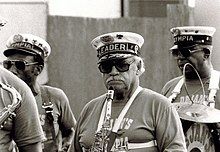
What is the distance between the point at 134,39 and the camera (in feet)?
24.1

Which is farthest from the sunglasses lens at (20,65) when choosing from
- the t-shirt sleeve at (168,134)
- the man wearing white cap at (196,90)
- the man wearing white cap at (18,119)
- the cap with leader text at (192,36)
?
the man wearing white cap at (18,119)

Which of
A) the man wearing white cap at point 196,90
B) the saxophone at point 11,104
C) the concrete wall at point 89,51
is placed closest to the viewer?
the saxophone at point 11,104

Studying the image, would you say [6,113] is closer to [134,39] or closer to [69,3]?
[134,39]

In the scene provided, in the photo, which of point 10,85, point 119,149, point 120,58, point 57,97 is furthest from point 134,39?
point 57,97

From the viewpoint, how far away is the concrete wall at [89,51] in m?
12.6

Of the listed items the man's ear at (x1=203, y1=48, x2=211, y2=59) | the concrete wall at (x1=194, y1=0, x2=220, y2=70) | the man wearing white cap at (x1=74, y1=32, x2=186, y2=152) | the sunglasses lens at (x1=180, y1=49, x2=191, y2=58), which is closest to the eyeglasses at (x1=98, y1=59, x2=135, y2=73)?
the man wearing white cap at (x1=74, y1=32, x2=186, y2=152)

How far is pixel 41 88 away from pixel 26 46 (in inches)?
20.9

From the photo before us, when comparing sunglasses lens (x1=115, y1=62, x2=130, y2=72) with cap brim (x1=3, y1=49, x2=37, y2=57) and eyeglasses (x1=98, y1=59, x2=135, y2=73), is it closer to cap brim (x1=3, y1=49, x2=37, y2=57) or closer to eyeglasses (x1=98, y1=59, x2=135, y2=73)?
eyeglasses (x1=98, y1=59, x2=135, y2=73)

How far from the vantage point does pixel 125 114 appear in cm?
702

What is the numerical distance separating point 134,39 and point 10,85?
4.95 ft

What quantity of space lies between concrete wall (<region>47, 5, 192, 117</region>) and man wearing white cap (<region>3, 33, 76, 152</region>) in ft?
9.72

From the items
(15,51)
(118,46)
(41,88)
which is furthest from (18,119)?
(41,88)

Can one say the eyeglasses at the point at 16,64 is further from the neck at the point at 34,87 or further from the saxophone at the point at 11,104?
the saxophone at the point at 11,104

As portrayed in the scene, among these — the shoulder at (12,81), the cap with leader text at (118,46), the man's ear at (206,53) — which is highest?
the cap with leader text at (118,46)
